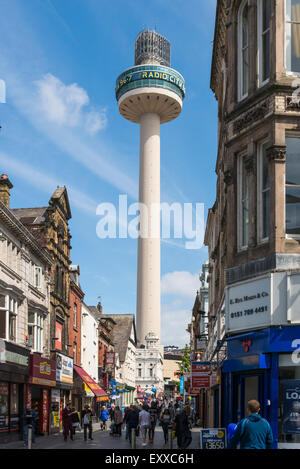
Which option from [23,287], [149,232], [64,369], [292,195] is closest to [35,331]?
[23,287]

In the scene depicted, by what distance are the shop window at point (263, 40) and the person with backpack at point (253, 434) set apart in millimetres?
11837

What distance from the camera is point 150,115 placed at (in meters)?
143

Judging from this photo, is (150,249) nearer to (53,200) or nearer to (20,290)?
(53,200)

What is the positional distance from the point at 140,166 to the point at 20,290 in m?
105

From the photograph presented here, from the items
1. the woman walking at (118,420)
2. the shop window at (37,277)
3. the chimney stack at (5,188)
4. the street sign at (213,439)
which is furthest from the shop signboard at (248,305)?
the shop window at (37,277)

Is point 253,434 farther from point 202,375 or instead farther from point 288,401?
point 202,375

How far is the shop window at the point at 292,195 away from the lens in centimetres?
1841

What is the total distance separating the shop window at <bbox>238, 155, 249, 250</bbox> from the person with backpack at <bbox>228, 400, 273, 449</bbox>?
9872mm

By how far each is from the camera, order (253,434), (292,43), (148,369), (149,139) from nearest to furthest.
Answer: (253,434), (292,43), (149,139), (148,369)

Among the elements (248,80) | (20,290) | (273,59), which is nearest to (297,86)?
(273,59)

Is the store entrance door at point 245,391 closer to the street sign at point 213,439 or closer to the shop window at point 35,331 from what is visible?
the street sign at point 213,439

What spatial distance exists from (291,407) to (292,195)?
18.9 ft

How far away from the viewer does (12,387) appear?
113 ft

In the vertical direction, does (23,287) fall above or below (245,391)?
above
